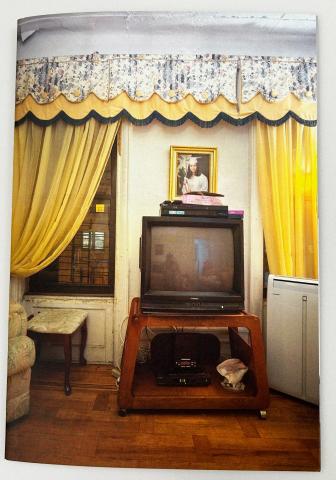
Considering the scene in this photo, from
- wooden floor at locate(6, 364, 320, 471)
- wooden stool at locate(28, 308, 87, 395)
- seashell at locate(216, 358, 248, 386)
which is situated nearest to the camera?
wooden floor at locate(6, 364, 320, 471)

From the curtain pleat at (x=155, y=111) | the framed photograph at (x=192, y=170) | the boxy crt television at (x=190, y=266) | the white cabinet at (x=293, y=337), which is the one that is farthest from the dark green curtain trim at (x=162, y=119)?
the white cabinet at (x=293, y=337)

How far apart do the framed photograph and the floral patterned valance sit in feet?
0.83

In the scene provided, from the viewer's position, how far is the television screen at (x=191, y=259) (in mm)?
1445

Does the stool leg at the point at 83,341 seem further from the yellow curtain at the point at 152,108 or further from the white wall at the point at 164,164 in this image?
the yellow curtain at the point at 152,108

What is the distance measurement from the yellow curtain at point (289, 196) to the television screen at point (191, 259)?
22cm

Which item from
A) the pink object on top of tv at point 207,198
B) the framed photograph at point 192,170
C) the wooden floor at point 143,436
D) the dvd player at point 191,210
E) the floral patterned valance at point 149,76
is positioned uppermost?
the floral patterned valance at point 149,76

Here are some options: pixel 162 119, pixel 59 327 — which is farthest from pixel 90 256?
pixel 162 119

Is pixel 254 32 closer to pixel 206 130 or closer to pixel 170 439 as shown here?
pixel 206 130

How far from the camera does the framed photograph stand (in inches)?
55.5

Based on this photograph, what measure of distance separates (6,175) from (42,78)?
0.50 meters

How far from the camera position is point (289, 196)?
4.47 ft

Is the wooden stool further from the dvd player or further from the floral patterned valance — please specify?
the floral patterned valance

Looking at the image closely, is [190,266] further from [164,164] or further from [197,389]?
[197,389]

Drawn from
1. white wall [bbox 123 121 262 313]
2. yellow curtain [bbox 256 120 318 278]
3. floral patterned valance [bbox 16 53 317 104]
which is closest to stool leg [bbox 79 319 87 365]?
white wall [bbox 123 121 262 313]
